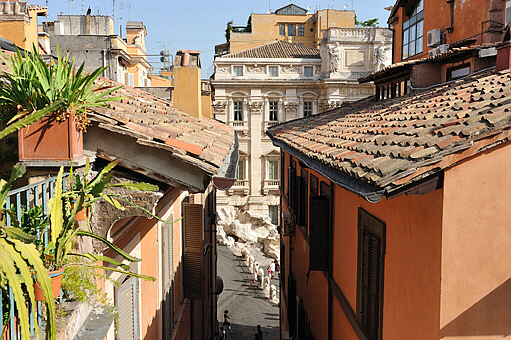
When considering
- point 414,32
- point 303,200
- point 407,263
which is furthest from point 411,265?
point 414,32

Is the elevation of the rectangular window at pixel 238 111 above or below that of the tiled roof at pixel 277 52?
below

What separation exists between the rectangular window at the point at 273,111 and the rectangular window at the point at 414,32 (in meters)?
21.2

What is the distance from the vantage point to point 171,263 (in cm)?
848

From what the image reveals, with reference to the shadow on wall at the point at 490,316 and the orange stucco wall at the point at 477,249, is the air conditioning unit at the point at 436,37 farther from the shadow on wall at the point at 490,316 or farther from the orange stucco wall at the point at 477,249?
the shadow on wall at the point at 490,316

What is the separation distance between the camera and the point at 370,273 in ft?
18.4

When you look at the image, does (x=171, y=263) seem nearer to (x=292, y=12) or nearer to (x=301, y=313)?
(x=301, y=313)

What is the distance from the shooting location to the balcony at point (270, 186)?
3691cm

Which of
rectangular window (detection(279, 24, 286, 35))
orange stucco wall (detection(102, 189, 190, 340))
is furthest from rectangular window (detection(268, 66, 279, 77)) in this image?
orange stucco wall (detection(102, 189, 190, 340))

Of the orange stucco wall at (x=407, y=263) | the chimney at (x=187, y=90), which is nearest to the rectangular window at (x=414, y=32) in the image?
the chimney at (x=187, y=90)

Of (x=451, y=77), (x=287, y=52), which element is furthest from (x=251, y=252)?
(x=451, y=77)

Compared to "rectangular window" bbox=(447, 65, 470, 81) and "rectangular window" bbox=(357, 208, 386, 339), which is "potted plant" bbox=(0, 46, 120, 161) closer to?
"rectangular window" bbox=(357, 208, 386, 339)

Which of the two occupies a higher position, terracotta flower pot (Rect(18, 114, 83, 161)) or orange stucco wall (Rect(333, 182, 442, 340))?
terracotta flower pot (Rect(18, 114, 83, 161))

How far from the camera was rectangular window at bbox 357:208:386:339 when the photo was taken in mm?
5211

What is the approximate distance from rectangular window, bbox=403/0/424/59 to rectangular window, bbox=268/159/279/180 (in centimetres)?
2206
